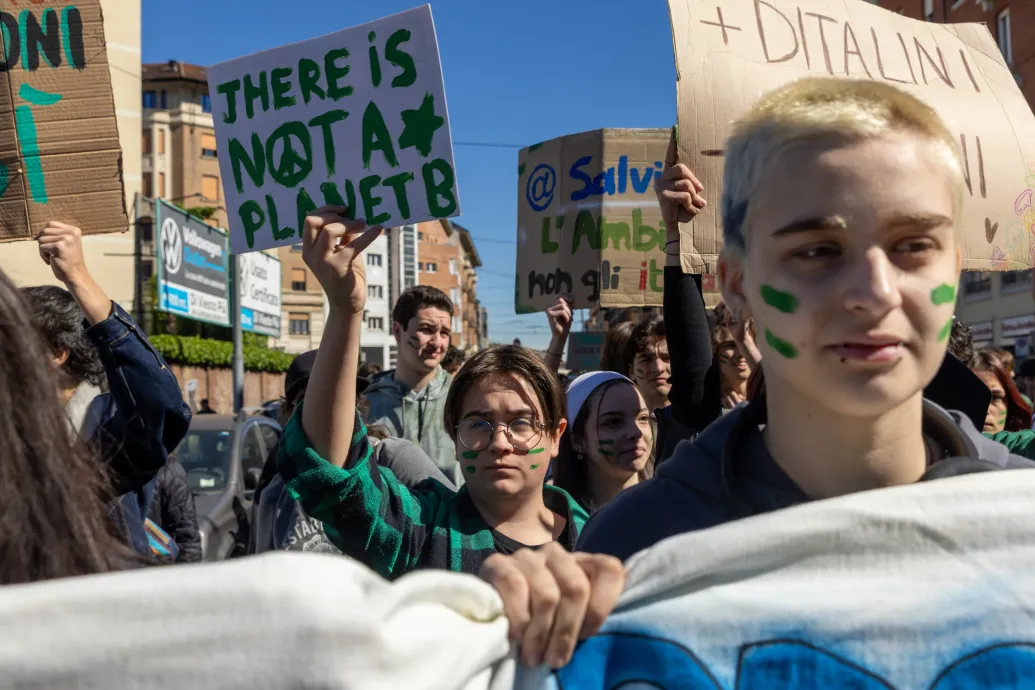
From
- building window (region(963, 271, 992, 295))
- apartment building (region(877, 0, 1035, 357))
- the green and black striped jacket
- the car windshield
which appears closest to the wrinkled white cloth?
the green and black striped jacket

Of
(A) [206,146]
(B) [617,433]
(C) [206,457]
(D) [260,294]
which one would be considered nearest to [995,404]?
(B) [617,433]

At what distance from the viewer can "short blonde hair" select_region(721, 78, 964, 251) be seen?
1.48m

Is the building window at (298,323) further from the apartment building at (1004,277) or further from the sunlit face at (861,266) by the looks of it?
the sunlit face at (861,266)

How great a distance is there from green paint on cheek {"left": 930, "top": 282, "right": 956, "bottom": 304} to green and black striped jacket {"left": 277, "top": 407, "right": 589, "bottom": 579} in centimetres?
136

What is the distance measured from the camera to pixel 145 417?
270 cm

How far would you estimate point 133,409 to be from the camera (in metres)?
2.70

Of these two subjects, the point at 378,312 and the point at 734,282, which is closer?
the point at 734,282

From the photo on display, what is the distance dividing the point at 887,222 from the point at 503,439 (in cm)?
163

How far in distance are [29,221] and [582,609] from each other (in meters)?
2.86

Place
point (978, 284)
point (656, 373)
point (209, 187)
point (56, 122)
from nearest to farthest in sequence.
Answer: point (56, 122) < point (656, 373) < point (978, 284) < point (209, 187)

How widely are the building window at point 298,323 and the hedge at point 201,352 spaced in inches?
1352

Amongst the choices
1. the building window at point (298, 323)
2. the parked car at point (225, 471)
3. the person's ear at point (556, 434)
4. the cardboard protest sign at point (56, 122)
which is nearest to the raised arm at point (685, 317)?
the person's ear at point (556, 434)

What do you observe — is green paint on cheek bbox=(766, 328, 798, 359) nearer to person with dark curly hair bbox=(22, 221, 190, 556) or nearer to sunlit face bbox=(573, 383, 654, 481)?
person with dark curly hair bbox=(22, 221, 190, 556)

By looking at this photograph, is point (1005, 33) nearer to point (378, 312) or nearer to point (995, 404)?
point (995, 404)
